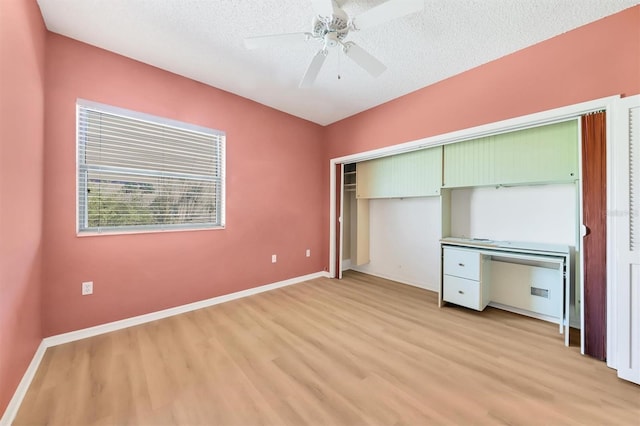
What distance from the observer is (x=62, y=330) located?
2168 millimetres

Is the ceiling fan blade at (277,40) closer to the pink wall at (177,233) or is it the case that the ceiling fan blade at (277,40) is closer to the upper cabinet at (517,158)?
the pink wall at (177,233)

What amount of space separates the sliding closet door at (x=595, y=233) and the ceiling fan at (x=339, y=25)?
179 cm

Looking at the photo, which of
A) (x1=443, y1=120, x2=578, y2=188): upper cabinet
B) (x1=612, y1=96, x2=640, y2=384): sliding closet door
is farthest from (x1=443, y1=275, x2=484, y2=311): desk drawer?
(x1=443, y1=120, x2=578, y2=188): upper cabinet

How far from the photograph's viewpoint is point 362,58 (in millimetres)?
1917

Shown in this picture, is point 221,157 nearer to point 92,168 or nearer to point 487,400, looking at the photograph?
point 92,168

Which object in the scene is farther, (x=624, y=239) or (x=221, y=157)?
(x=221, y=157)

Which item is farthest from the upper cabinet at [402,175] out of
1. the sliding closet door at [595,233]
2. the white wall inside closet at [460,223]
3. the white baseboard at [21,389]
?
the white baseboard at [21,389]

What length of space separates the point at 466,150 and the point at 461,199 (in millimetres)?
722

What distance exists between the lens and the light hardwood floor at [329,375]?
143 cm

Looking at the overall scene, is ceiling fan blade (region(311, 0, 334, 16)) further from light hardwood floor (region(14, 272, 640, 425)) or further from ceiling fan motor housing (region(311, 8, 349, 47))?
light hardwood floor (region(14, 272, 640, 425))

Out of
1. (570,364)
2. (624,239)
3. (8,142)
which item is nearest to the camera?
(8,142)

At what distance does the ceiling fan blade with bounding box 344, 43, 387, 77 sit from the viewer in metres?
1.80

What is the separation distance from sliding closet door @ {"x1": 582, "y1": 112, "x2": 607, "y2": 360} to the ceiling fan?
1791mm

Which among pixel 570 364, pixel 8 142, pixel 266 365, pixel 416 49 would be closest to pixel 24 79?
pixel 8 142
